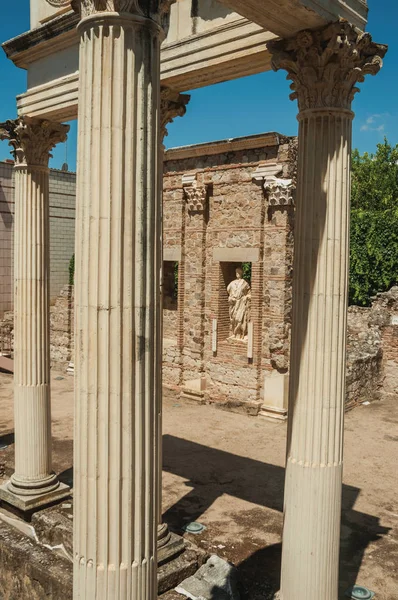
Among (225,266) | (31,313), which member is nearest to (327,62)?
(31,313)

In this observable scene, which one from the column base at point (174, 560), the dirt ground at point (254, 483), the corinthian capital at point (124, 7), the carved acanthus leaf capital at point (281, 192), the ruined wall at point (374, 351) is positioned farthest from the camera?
the ruined wall at point (374, 351)

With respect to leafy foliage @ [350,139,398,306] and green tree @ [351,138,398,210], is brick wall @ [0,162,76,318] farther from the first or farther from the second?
green tree @ [351,138,398,210]

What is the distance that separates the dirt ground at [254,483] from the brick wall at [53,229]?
9089mm

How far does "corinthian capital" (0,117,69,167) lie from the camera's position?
26.0ft

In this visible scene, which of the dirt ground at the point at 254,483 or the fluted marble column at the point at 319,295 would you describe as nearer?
the fluted marble column at the point at 319,295

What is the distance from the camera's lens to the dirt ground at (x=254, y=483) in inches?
281

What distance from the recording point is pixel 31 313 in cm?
790

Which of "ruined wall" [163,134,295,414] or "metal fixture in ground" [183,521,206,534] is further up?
"ruined wall" [163,134,295,414]

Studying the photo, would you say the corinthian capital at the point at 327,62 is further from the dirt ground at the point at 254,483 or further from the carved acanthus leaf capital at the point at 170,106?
the dirt ground at the point at 254,483

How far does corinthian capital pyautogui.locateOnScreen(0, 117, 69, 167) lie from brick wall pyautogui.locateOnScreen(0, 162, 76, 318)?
618 inches

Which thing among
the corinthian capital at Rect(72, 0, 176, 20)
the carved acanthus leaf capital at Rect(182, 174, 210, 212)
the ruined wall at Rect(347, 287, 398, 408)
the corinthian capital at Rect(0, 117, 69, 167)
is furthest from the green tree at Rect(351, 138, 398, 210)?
the corinthian capital at Rect(72, 0, 176, 20)

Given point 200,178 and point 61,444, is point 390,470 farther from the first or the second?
point 200,178

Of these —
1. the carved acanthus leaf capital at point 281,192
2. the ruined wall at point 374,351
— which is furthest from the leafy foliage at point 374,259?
the carved acanthus leaf capital at point 281,192

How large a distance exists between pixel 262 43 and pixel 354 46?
3.21 ft
